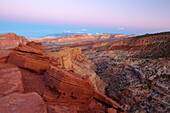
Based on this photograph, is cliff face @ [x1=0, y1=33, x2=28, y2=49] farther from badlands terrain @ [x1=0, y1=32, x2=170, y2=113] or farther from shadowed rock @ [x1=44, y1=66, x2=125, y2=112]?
shadowed rock @ [x1=44, y1=66, x2=125, y2=112]

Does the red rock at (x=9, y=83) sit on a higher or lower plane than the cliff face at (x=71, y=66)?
higher

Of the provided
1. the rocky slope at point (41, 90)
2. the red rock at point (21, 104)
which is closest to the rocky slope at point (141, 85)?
the rocky slope at point (41, 90)

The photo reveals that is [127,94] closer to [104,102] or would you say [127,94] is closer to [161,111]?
[161,111]

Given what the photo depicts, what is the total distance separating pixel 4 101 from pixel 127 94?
86.9 feet

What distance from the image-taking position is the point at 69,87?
22.9ft

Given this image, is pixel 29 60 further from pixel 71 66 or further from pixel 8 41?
pixel 8 41

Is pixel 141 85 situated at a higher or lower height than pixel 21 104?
lower

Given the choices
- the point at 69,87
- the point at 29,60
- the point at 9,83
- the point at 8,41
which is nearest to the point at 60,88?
the point at 69,87

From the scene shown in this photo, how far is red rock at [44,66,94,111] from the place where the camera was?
6.74m

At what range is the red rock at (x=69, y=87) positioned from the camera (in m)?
6.74

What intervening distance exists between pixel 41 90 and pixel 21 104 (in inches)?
96.1

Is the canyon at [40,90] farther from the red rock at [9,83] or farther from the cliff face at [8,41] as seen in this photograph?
the cliff face at [8,41]

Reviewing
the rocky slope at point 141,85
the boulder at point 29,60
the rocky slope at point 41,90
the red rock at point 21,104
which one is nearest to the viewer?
the red rock at point 21,104

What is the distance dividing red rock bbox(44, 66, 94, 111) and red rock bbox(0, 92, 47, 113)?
6.23ft
